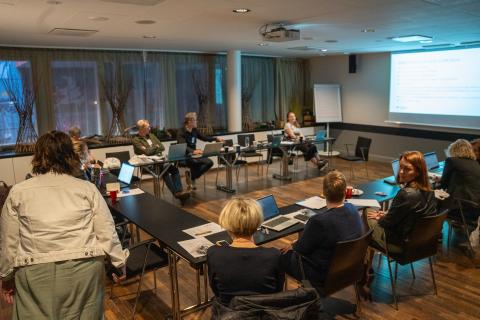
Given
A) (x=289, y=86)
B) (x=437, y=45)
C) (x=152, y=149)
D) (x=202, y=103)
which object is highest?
(x=437, y=45)

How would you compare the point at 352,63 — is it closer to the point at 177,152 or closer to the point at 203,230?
the point at 177,152

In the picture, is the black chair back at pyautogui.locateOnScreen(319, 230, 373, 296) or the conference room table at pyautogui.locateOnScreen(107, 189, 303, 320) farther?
the conference room table at pyautogui.locateOnScreen(107, 189, 303, 320)

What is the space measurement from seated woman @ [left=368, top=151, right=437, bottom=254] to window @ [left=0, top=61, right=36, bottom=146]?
20.6 ft

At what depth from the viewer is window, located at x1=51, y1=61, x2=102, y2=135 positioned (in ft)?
23.5

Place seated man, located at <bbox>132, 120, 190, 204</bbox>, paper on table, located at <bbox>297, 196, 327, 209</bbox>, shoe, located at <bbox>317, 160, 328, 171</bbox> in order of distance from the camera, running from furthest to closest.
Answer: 1. shoe, located at <bbox>317, 160, 328, 171</bbox>
2. seated man, located at <bbox>132, 120, 190, 204</bbox>
3. paper on table, located at <bbox>297, 196, 327, 209</bbox>

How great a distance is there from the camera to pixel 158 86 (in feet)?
26.8

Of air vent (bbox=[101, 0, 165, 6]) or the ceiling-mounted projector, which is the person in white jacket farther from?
the ceiling-mounted projector

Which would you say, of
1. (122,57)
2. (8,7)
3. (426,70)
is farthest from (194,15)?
(426,70)

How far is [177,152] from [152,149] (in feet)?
1.46

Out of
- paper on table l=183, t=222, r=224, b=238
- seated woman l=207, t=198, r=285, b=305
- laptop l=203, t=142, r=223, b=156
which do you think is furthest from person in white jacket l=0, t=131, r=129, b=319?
laptop l=203, t=142, r=223, b=156

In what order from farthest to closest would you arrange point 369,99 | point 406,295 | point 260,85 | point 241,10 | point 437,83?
point 260,85
point 369,99
point 437,83
point 241,10
point 406,295

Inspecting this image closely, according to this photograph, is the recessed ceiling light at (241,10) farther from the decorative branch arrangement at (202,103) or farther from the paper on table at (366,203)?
the decorative branch arrangement at (202,103)

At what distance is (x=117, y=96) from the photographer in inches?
300

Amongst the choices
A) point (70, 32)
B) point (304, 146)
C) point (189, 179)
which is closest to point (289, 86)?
point (304, 146)
